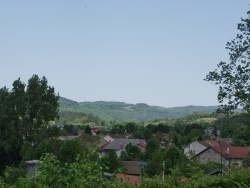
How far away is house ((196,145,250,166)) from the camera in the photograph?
2702 inches

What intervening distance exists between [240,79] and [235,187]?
5.29m

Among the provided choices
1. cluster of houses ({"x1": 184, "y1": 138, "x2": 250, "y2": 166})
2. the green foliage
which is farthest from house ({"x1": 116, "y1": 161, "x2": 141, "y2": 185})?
cluster of houses ({"x1": 184, "y1": 138, "x2": 250, "y2": 166})

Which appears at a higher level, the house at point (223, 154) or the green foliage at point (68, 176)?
the green foliage at point (68, 176)

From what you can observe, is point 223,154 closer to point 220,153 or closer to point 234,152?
point 220,153

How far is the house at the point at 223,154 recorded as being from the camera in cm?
6862

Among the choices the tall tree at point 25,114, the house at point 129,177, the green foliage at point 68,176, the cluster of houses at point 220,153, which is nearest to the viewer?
the green foliage at point 68,176

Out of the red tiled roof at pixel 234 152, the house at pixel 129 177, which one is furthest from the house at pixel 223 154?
the house at pixel 129 177

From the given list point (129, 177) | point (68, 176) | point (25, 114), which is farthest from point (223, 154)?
point (68, 176)

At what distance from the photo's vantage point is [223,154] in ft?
232

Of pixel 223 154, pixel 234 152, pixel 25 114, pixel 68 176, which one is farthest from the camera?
pixel 223 154

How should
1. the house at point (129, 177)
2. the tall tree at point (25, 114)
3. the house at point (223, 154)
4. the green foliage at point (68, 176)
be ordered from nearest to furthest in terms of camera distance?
the green foliage at point (68, 176) < the house at point (129, 177) < the tall tree at point (25, 114) < the house at point (223, 154)

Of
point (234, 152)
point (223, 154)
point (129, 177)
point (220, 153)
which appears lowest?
point (223, 154)

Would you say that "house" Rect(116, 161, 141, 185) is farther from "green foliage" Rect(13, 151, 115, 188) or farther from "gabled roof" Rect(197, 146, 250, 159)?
"gabled roof" Rect(197, 146, 250, 159)

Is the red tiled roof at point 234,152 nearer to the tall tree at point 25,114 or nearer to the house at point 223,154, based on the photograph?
the house at point 223,154
